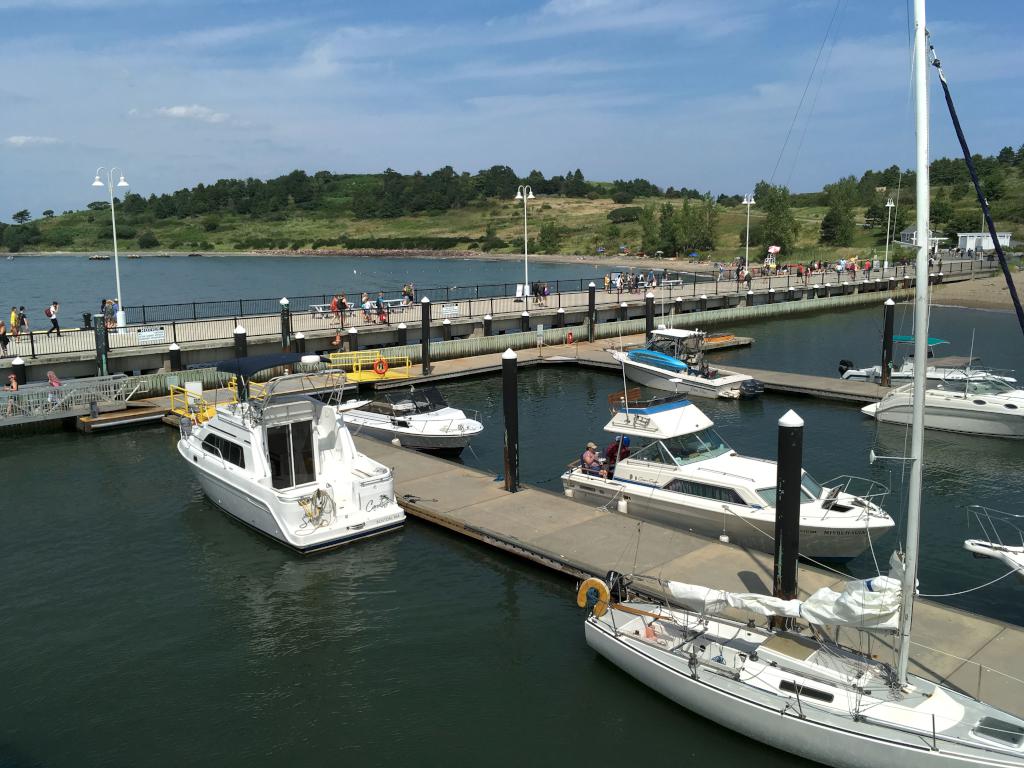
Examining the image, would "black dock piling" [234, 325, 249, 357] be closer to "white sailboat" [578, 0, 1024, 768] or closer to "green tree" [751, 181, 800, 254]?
"white sailboat" [578, 0, 1024, 768]

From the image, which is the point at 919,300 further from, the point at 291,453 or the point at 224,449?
the point at 224,449

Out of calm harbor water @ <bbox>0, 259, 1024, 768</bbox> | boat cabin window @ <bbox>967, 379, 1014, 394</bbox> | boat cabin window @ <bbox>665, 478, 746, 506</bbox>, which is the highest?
boat cabin window @ <bbox>967, 379, 1014, 394</bbox>

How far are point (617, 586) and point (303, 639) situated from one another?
5.84 m

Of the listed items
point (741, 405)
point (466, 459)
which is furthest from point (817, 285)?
point (466, 459)

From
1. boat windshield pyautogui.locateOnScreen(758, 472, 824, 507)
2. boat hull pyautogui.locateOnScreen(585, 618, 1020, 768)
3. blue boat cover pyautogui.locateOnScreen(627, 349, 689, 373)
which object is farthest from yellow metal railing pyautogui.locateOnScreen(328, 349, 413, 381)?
boat hull pyautogui.locateOnScreen(585, 618, 1020, 768)

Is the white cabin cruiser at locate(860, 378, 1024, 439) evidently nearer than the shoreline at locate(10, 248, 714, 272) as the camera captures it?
Yes

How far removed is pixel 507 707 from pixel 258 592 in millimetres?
6734

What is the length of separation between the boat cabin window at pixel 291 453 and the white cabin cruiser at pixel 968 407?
62.8 feet

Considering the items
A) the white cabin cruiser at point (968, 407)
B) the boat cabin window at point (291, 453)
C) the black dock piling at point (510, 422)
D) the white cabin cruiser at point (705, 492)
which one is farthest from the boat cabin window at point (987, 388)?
the boat cabin window at point (291, 453)

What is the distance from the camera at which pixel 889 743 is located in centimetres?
1060

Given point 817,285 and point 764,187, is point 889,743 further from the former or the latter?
point 764,187

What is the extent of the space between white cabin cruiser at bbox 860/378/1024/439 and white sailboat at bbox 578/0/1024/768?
1751cm

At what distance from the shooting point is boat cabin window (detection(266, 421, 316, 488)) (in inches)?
791

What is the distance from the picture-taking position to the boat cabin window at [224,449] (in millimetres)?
20547
